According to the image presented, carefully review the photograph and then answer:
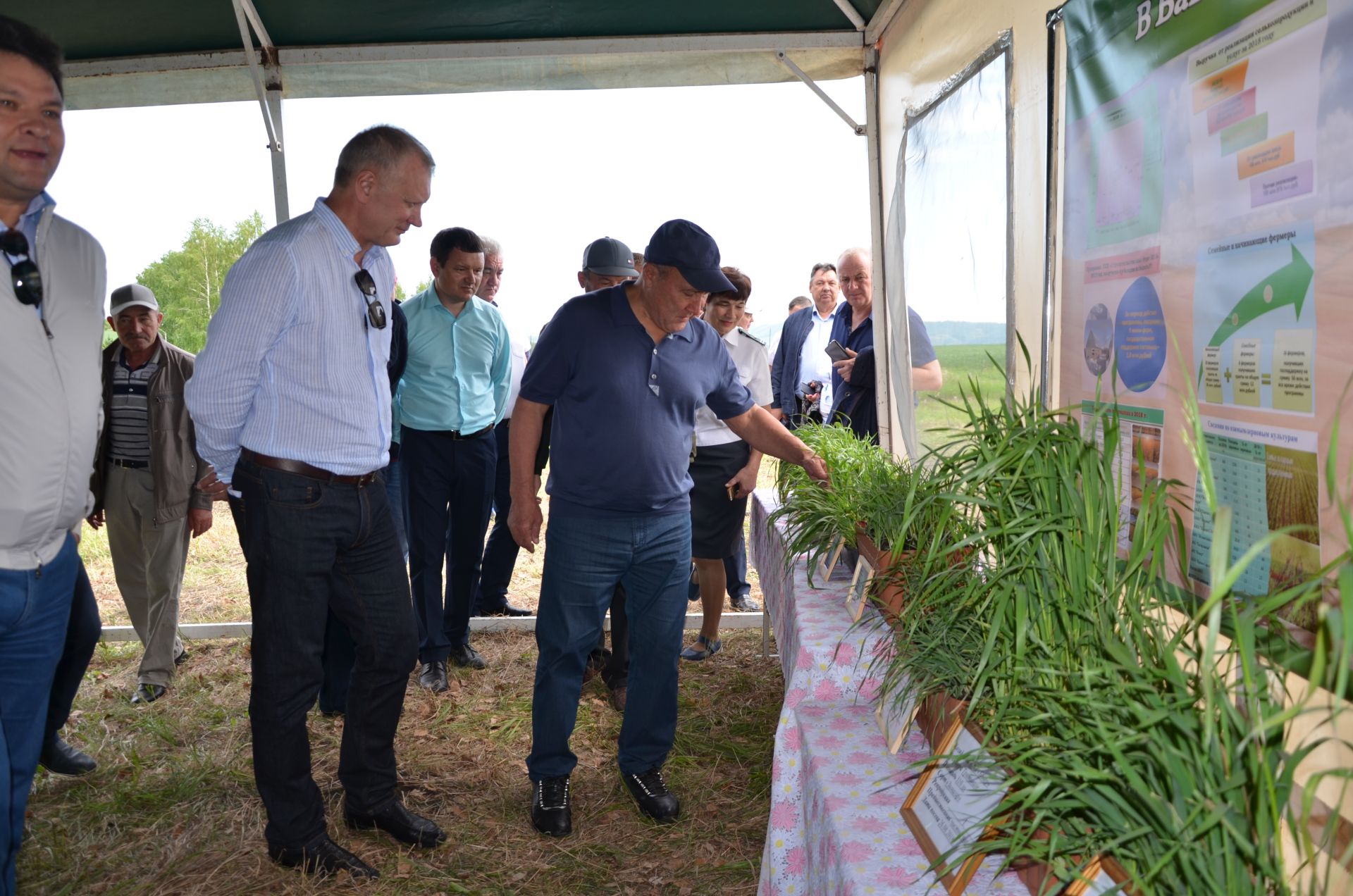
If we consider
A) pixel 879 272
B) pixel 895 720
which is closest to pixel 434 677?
pixel 879 272

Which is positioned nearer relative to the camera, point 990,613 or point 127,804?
point 990,613

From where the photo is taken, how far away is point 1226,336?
1.69 metres

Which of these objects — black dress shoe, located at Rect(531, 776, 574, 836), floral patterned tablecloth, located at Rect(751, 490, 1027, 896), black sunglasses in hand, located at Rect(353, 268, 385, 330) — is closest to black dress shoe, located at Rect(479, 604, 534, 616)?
black dress shoe, located at Rect(531, 776, 574, 836)

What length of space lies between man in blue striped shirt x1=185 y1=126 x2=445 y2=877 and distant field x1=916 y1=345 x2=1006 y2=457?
161cm

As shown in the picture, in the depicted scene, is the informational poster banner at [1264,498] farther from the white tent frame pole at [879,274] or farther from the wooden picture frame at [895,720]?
A: the white tent frame pole at [879,274]

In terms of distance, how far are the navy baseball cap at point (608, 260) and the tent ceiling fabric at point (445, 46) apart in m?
0.95

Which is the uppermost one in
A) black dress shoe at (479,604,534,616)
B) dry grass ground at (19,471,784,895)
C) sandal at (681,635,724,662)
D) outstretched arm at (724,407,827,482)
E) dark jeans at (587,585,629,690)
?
outstretched arm at (724,407,827,482)

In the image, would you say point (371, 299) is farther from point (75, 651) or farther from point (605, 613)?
point (75, 651)

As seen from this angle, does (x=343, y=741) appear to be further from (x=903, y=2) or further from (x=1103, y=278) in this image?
(x=903, y=2)

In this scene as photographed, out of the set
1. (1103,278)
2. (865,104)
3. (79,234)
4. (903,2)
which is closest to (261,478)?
(79,234)

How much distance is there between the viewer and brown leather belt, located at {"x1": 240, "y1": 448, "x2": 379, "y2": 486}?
238 cm

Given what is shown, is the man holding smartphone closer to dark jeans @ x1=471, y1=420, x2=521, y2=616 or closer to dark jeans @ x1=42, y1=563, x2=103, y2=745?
dark jeans @ x1=471, y1=420, x2=521, y2=616

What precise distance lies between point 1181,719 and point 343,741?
8.12 feet

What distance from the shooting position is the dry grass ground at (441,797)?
2770 millimetres
